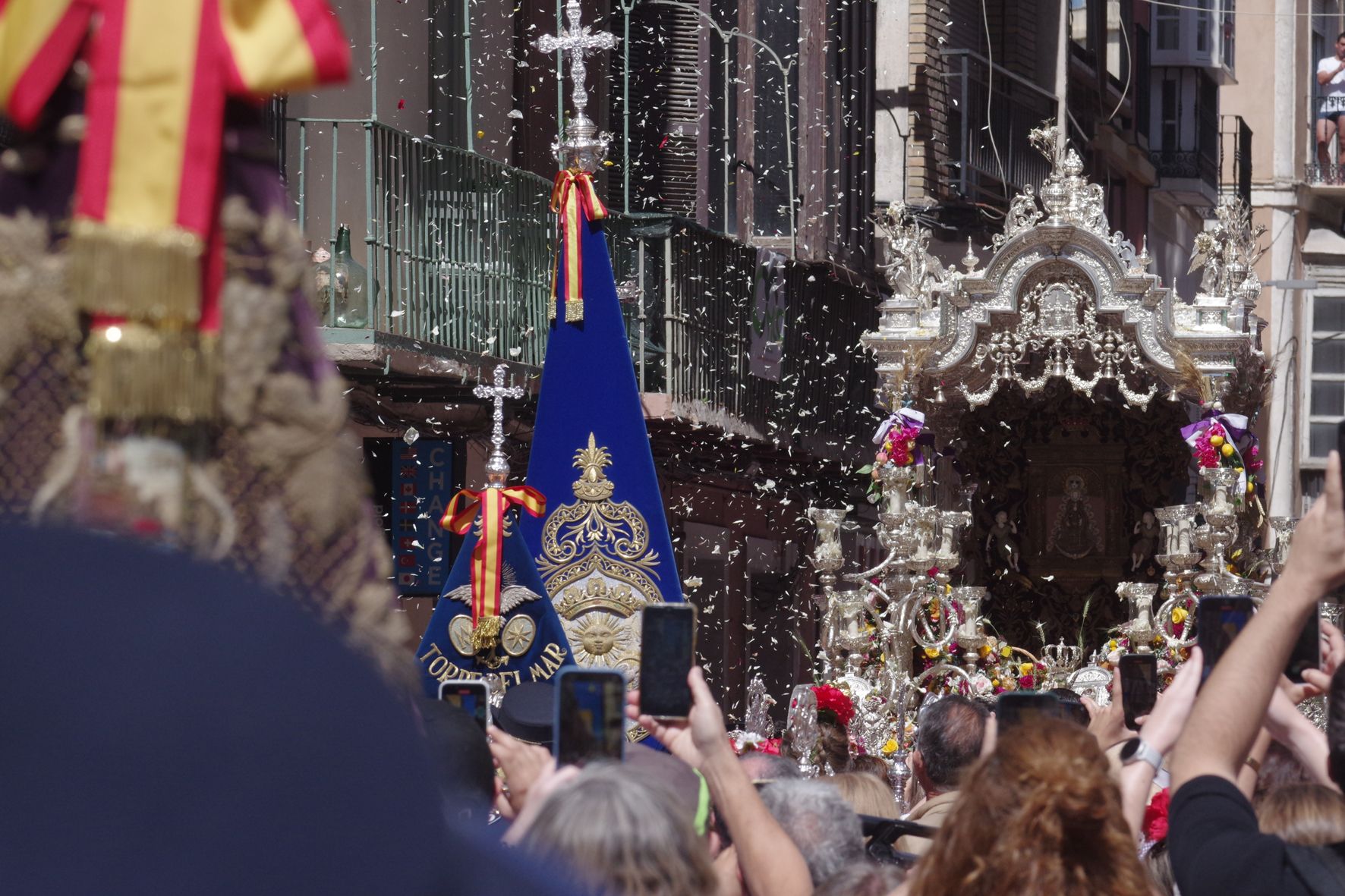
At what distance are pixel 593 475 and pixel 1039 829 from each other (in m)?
5.04

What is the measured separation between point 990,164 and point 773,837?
14.7 metres

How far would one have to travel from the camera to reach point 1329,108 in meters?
23.5

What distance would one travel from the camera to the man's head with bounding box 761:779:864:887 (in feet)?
11.2

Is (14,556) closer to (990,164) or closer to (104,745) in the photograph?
(104,745)

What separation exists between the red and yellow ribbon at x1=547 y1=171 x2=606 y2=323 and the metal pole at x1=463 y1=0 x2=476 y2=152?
12.1 ft

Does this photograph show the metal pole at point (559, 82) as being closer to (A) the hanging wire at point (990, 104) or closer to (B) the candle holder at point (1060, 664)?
(B) the candle holder at point (1060, 664)

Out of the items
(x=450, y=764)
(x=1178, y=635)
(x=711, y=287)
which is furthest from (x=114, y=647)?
(x=711, y=287)

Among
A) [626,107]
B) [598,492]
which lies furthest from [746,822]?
[626,107]

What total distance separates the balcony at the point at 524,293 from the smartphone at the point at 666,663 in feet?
21.9

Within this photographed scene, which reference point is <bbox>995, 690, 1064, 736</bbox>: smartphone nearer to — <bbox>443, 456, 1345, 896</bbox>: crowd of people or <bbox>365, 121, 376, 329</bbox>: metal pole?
<bbox>443, 456, 1345, 896</bbox>: crowd of people

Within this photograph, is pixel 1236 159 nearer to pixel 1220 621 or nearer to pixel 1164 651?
pixel 1164 651

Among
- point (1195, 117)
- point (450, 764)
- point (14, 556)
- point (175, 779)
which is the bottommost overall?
point (450, 764)

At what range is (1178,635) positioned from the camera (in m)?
10.3

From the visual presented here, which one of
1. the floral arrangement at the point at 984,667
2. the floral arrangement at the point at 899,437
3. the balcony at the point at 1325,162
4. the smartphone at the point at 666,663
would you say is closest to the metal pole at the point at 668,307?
the floral arrangement at the point at 899,437
